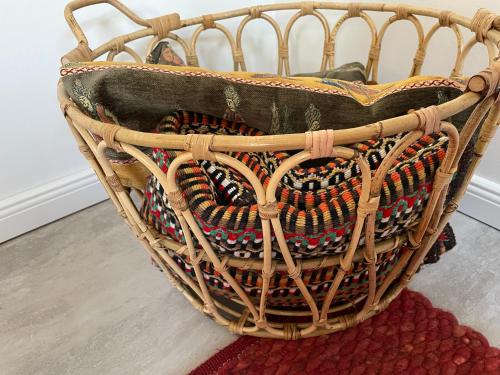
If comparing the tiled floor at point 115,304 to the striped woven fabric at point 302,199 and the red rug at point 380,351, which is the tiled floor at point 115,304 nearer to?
the red rug at point 380,351

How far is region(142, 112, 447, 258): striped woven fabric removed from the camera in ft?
1.42

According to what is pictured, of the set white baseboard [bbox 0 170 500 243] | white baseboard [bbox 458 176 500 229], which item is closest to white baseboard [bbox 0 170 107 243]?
white baseboard [bbox 0 170 500 243]

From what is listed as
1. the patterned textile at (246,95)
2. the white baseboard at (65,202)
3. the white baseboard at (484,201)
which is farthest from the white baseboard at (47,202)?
the white baseboard at (484,201)

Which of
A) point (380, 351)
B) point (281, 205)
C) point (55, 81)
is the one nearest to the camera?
point (281, 205)

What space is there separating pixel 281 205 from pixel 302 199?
0.04 meters

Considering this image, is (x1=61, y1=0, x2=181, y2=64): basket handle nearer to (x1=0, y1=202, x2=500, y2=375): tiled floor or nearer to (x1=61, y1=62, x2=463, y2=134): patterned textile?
(x1=61, y1=62, x2=463, y2=134): patterned textile

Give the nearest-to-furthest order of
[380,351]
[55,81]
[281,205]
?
[281,205]
[380,351]
[55,81]

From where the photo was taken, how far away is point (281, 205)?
17.4 inches

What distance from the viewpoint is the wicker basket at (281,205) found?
340 millimetres

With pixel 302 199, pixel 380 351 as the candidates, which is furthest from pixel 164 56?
pixel 380 351

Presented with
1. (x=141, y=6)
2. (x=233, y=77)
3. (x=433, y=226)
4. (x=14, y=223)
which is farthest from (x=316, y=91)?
(x=14, y=223)

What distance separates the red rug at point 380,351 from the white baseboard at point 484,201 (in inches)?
10.3

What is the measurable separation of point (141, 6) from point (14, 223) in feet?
1.67

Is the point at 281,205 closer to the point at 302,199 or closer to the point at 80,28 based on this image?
the point at 302,199
